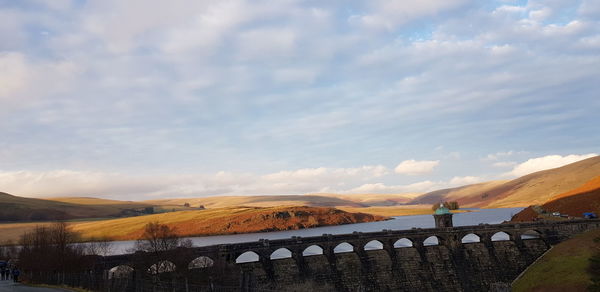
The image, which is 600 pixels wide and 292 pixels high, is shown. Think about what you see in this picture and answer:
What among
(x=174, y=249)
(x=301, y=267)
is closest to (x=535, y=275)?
(x=301, y=267)

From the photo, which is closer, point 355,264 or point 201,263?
point 201,263

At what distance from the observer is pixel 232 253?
77.4m

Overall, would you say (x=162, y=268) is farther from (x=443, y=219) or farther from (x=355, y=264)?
(x=443, y=219)

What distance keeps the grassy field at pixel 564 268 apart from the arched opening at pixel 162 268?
6568 cm

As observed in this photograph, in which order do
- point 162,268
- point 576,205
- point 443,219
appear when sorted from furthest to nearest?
point 576,205, point 443,219, point 162,268

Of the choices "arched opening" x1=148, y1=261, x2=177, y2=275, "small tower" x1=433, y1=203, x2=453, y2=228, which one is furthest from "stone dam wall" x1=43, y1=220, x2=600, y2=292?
"small tower" x1=433, y1=203, x2=453, y2=228

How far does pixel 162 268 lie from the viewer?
73688 mm

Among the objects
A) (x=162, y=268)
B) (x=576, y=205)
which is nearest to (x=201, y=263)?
(x=162, y=268)

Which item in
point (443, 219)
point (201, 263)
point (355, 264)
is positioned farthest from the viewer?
point (443, 219)

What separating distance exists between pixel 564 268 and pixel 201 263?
6799 cm

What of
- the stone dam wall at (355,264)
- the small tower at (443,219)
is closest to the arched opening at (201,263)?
the stone dam wall at (355,264)

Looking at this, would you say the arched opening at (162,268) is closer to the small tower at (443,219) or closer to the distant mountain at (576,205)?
the small tower at (443,219)

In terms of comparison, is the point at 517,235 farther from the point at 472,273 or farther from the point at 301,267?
the point at 301,267

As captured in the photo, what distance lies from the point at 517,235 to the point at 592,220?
24087 mm
